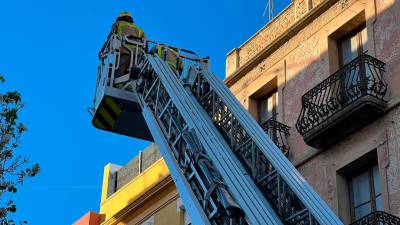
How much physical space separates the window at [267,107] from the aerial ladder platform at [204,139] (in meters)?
4.38

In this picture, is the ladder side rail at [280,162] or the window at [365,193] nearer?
the ladder side rail at [280,162]

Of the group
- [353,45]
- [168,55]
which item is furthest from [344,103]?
[168,55]

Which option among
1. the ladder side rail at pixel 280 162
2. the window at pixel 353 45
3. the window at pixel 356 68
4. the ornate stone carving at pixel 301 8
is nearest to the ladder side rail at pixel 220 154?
the ladder side rail at pixel 280 162

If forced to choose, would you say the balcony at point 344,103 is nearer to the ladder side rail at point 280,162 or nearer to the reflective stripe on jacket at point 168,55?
the reflective stripe on jacket at point 168,55

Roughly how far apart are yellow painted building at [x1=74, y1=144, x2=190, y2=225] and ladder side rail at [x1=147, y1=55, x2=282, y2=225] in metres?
9.16

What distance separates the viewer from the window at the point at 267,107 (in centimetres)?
1977

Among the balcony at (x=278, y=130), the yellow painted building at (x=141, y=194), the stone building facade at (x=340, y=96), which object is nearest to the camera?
the stone building facade at (x=340, y=96)

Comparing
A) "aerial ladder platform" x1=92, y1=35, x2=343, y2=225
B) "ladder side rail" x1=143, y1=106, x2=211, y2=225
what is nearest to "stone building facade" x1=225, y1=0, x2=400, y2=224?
"aerial ladder platform" x1=92, y1=35, x2=343, y2=225

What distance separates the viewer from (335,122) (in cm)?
1634

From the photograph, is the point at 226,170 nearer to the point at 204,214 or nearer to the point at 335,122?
the point at 204,214

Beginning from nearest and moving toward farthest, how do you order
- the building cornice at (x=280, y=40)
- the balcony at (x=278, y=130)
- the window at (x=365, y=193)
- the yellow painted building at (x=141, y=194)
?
the window at (x=365, y=193), the balcony at (x=278, y=130), the building cornice at (x=280, y=40), the yellow painted building at (x=141, y=194)

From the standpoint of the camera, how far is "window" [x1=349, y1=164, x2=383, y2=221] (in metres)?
15.8

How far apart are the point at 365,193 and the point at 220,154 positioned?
578cm

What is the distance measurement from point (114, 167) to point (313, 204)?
686 inches
